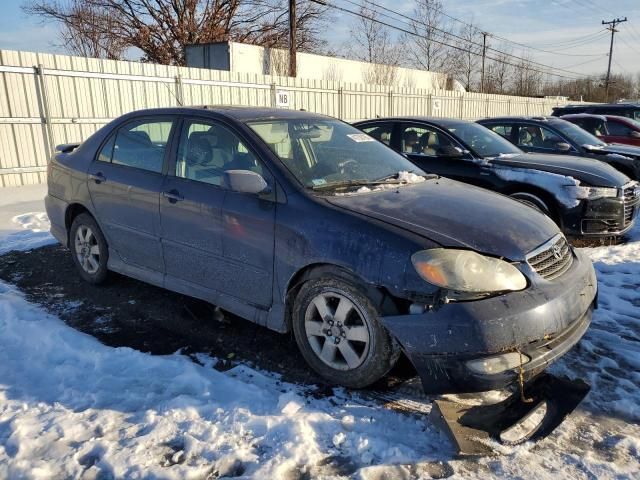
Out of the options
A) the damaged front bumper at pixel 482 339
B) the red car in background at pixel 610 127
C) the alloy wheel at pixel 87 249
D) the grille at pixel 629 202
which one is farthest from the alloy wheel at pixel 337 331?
the red car in background at pixel 610 127

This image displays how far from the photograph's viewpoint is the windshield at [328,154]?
142 inches

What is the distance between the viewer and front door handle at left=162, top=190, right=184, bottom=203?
388cm

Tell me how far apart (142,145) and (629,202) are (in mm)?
5783

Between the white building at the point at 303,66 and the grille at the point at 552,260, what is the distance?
64.7 ft

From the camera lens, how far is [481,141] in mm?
7152

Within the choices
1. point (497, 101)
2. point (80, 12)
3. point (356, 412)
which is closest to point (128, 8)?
point (80, 12)

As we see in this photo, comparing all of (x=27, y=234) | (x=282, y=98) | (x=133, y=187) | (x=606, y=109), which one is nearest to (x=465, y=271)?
(x=133, y=187)

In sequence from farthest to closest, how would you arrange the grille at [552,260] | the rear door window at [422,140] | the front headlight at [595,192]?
the rear door window at [422,140] < the front headlight at [595,192] < the grille at [552,260]

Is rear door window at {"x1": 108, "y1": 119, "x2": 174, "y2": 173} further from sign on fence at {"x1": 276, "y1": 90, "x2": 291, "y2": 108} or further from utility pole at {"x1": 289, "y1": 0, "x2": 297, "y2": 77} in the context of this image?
utility pole at {"x1": 289, "y1": 0, "x2": 297, "y2": 77}

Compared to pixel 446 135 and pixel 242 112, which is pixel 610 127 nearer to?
pixel 446 135

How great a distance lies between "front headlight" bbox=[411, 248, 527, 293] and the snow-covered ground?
803 millimetres

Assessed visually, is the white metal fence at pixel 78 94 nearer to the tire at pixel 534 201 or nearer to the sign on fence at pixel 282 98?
the sign on fence at pixel 282 98

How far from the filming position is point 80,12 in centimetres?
3108

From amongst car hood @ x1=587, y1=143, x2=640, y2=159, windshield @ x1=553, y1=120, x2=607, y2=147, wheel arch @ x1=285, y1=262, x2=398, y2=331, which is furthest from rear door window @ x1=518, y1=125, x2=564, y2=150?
wheel arch @ x1=285, y1=262, x2=398, y2=331
